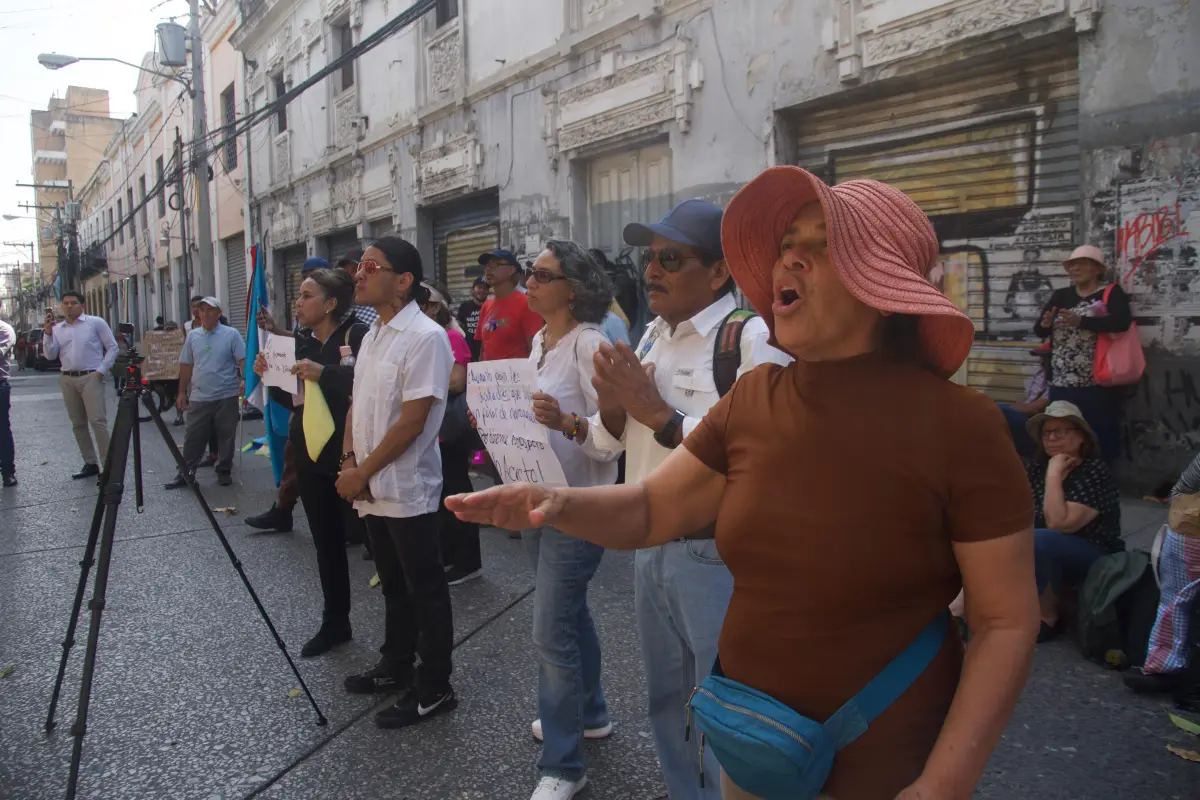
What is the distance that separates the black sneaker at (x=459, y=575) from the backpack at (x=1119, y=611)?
332 cm

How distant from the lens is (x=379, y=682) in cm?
379

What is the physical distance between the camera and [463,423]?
572 cm

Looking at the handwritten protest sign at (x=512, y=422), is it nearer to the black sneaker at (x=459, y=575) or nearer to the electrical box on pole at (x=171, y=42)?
the black sneaker at (x=459, y=575)

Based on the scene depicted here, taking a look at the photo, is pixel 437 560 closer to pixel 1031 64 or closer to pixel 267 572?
pixel 267 572

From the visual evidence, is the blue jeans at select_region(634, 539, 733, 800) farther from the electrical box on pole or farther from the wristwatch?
the electrical box on pole

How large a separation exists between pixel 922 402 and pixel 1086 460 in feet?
11.6

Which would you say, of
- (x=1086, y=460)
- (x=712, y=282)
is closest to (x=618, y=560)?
(x=1086, y=460)

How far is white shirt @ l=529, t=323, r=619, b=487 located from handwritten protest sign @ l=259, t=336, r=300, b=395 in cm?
200

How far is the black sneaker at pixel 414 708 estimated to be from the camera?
3451 millimetres

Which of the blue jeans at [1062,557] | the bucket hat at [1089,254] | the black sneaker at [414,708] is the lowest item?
the black sneaker at [414,708]

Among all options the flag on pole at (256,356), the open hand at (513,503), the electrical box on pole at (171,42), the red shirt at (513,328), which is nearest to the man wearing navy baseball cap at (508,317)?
the red shirt at (513,328)

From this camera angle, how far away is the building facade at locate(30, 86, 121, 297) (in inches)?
2623

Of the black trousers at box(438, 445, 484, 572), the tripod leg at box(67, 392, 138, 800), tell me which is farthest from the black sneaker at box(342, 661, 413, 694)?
the black trousers at box(438, 445, 484, 572)

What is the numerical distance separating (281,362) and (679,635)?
3152 mm
